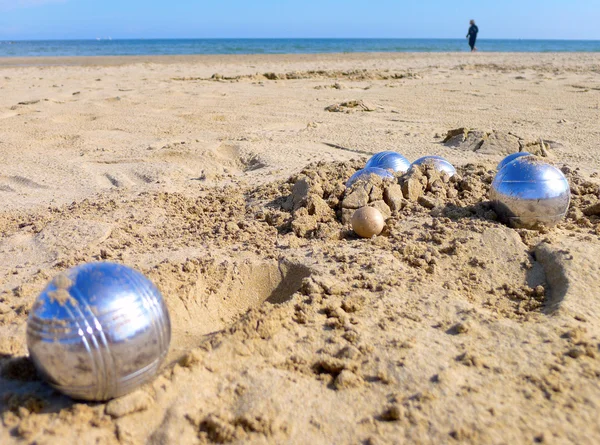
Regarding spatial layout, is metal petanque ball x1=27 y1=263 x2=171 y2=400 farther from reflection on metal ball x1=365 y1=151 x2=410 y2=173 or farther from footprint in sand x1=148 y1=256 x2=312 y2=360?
reflection on metal ball x1=365 y1=151 x2=410 y2=173

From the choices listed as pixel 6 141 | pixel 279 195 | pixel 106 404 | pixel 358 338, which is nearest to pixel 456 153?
pixel 279 195

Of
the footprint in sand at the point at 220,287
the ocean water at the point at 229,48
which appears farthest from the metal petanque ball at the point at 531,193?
the ocean water at the point at 229,48

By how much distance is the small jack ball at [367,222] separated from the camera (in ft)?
13.7

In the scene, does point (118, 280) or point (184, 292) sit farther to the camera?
point (184, 292)

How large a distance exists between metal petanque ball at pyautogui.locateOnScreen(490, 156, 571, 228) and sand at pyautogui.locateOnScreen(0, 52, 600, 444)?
0.44 feet

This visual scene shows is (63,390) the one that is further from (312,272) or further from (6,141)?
(6,141)

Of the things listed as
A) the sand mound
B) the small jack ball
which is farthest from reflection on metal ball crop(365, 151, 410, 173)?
the sand mound

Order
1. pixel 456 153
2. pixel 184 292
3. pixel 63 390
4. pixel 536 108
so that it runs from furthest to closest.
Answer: pixel 536 108 < pixel 456 153 < pixel 184 292 < pixel 63 390

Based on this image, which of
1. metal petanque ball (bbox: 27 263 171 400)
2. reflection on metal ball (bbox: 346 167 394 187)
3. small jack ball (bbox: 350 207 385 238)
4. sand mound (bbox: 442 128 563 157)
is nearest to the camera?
metal petanque ball (bbox: 27 263 171 400)

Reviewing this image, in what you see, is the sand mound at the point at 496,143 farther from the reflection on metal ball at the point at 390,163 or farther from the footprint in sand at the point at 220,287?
the footprint in sand at the point at 220,287

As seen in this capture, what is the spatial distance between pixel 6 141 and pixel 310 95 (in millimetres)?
6046

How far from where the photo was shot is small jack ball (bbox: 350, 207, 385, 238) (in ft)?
13.7

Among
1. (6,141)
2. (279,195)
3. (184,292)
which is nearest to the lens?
(184,292)

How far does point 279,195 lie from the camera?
511 cm
